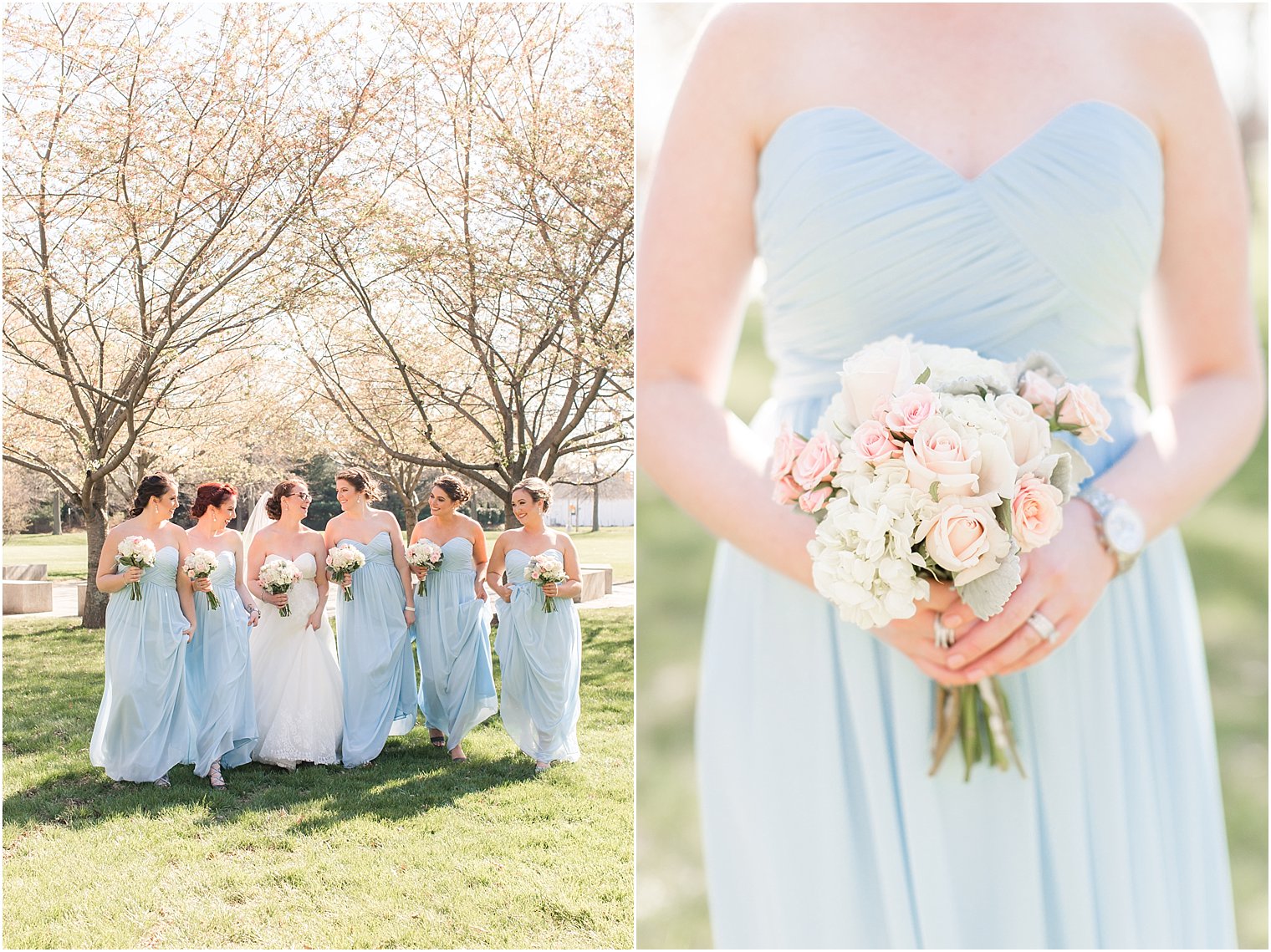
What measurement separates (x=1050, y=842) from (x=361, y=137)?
639 centimetres

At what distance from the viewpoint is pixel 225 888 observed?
422 centimetres

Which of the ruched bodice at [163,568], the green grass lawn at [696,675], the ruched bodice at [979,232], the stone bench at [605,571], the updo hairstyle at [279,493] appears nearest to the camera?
the ruched bodice at [979,232]

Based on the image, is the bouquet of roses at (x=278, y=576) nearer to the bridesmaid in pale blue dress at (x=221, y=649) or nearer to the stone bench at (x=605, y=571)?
the bridesmaid in pale blue dress at (x=221, y=649)

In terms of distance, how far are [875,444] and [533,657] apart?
174 inches

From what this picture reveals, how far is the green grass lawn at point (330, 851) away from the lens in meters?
4.04

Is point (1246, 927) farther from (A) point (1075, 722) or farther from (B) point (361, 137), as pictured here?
(B) point (361, 137)

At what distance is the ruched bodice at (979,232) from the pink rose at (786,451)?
0.91 ft

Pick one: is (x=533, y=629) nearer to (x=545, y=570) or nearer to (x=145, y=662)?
(x=545, y=570)

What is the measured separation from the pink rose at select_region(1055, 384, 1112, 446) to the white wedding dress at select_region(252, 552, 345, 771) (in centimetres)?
494

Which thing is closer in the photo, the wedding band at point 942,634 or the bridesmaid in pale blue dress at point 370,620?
the wedding band at point 942,634

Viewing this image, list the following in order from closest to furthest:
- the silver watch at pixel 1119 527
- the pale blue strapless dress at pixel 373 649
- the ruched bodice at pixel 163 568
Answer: the silver watch at pixel 1119 527 → the ruched bodice at pixel 163 568 → the pale blue strapless dress at pixel 373 649

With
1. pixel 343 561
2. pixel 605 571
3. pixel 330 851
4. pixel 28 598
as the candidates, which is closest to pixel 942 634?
pixel 330 851

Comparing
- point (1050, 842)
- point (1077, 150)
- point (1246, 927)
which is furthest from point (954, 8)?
point (1246, 927)

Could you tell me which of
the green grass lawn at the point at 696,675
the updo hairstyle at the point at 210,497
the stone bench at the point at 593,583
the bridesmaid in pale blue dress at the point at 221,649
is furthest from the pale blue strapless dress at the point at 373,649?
the green grass lawn at the point at 696,675
